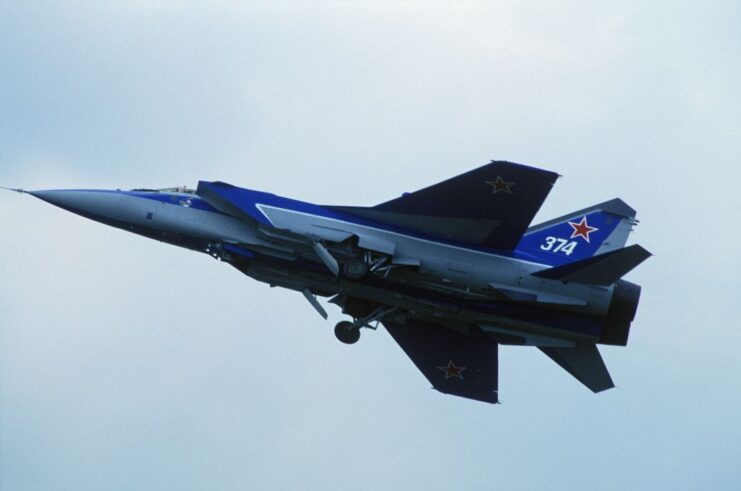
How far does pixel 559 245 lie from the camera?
30.8m

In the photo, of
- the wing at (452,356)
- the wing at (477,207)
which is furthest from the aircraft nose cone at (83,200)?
the wing at (452,356)

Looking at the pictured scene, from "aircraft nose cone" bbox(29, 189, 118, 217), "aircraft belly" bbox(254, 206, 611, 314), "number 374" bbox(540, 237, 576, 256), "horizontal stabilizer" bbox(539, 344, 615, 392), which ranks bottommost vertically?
"horizontal stabilizer" bbox(539, 344, 615, 392)

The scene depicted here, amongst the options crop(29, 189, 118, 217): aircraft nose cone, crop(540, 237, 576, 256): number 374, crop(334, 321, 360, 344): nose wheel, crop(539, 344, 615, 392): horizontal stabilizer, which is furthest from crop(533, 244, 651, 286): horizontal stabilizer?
crop(29, 189, 118, 217): aircraft nose cone

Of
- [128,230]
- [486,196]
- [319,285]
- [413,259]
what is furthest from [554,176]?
[128,230]

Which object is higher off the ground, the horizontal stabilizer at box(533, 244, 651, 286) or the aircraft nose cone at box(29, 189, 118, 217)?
the aircraft nose cone at box(29, 189, 118, 217)

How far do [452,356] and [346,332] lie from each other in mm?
3040

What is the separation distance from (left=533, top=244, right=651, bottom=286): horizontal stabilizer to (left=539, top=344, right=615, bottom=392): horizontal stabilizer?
272 centimetres

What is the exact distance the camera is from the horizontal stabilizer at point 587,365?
31.0 metres

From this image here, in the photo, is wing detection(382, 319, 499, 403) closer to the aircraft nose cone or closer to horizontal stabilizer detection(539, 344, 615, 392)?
horizontal stabilizer detection(539, 344, 615, 392)

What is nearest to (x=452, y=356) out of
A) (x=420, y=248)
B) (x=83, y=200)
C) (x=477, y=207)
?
(x=420, y=248)

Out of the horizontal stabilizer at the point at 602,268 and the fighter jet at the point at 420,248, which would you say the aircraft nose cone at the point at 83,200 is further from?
the horizontal stabilizer at the point at 602,268

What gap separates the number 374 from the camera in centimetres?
3072

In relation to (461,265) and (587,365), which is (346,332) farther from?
(587,365)

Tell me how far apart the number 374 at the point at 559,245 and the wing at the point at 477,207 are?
1823 mm
